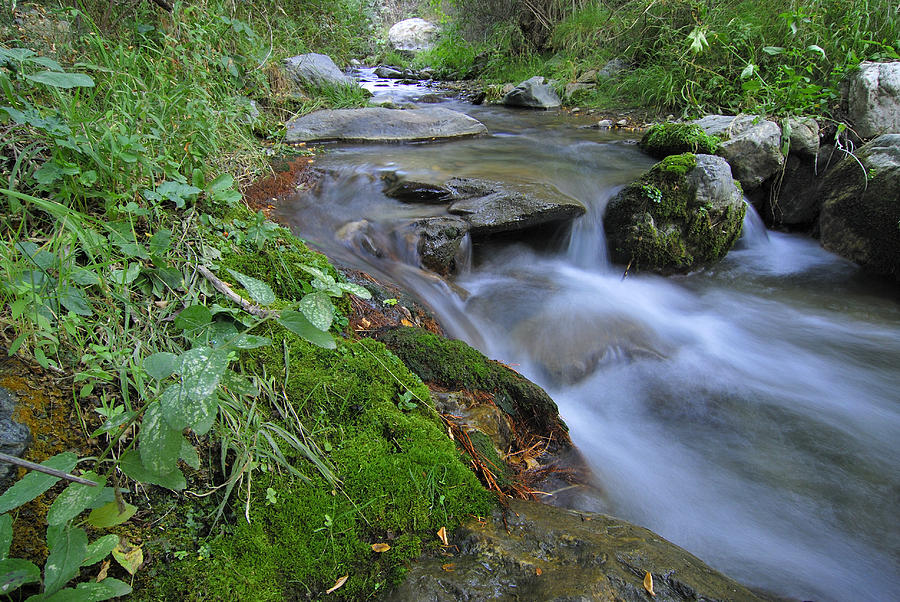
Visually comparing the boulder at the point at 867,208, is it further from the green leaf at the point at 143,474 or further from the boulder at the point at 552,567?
the green leaf at the point at 143,474

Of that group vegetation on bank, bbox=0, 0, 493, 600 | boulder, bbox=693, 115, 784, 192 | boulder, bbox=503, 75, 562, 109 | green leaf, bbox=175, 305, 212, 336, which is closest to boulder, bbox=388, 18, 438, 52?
boulder, bbox=503, 75, 562, 109

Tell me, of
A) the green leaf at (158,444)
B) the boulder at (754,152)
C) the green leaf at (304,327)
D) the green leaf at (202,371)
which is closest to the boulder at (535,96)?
the boulder at (754,152)

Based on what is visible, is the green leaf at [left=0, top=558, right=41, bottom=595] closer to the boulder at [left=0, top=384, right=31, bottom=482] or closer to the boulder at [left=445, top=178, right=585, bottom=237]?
the boulder at [left=0, top=384, right=31, bottom=482]

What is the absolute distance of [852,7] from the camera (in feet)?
21.0

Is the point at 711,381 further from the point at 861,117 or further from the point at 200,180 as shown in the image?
the point at 861,117

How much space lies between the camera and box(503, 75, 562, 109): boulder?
32.9 ft

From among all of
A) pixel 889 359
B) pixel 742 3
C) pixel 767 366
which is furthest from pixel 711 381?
pixel 742 3

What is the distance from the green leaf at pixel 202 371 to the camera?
41.2 inches

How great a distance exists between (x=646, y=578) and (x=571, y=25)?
41.0 ft

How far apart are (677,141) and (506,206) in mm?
2980

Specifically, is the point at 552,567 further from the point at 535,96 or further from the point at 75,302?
the point at 535,96

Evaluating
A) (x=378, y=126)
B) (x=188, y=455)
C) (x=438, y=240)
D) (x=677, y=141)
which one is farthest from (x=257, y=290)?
(x=677, y=141)

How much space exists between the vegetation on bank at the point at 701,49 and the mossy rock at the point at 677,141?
1102 millimetres

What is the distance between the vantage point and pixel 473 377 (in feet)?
7.52
